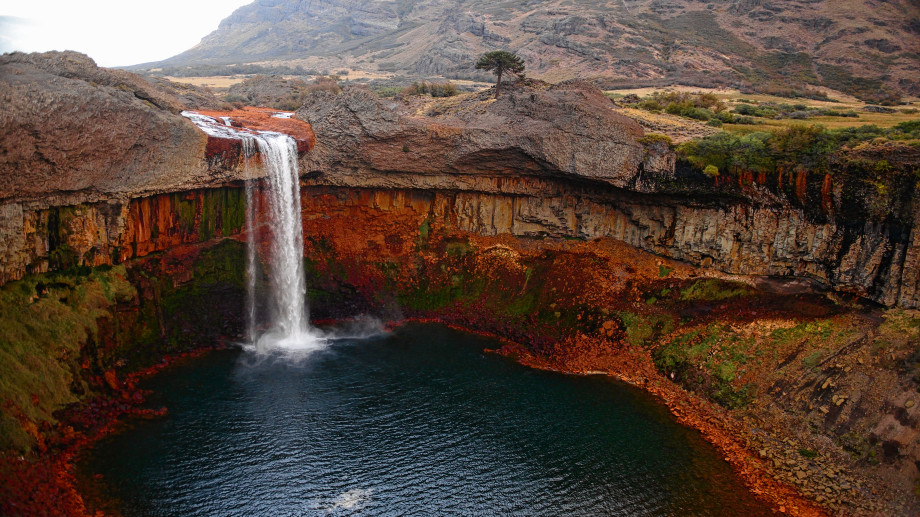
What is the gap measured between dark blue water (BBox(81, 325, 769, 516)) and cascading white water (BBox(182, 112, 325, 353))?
131 inches

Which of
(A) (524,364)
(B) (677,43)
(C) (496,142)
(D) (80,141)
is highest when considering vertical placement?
(B) (677,43)

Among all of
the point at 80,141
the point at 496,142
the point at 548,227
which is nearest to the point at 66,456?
the point at 80,141

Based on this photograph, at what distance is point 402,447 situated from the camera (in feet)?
79.3

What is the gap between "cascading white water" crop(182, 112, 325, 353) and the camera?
111ft

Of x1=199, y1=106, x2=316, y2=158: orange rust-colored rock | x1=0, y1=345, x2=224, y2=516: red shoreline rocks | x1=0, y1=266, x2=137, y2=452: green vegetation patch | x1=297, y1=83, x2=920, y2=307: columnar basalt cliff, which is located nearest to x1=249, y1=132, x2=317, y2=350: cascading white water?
x1=199, y1=106, x2=316, y2=158: orange rust-colored rock

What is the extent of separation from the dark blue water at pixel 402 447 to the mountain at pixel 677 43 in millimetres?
51219

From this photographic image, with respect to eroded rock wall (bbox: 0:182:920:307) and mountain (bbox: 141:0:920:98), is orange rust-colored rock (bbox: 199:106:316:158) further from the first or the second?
mountain (bbox: 141:0:920:98)

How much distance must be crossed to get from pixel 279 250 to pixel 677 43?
215ft

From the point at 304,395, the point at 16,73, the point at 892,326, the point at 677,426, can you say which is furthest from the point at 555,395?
the point at 16,73

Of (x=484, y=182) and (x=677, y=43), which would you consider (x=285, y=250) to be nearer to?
(x=484, y=182)

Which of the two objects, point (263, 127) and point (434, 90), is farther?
point (434, 90)

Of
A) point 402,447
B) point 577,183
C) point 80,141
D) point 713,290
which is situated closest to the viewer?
point 402,447

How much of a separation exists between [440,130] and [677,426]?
20.2 m

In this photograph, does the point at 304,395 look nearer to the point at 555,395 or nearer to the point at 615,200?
the point at 555,395
